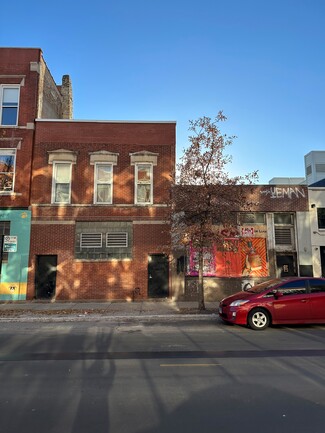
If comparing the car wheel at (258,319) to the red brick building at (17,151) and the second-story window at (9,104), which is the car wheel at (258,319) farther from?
the second-story window at (9,104)

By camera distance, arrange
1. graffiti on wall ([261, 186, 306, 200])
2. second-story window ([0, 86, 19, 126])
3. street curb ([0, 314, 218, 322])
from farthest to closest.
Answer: second-story window ([0, 86, 19, 126])
graffiti on wall ([261, 186, 306, 200])
street curb ([0, 314, 218, 322])

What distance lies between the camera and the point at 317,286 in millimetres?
10680

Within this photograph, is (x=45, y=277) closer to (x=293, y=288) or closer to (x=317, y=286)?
(x=293, y=288)

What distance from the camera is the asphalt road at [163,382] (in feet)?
13.5

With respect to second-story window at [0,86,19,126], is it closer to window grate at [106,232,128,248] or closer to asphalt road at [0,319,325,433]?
window grate at [106,232,128,248]

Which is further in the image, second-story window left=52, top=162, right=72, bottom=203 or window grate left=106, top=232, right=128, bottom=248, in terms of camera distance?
second-story window left=52, top=162, right=72, bottom=203

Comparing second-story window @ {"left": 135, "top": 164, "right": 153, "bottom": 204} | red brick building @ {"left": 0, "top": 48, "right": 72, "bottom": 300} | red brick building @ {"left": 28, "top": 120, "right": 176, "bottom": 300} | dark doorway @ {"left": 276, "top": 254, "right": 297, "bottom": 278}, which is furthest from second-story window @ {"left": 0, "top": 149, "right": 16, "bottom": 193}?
dark doorway @ {"left": 276, "top": 254, "right": 297, "bottom": 278}

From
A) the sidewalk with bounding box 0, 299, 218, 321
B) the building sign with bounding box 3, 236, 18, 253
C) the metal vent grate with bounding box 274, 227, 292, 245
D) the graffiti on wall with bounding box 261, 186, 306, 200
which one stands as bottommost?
the sidewalk with bounding box 0, 299, 218, 321

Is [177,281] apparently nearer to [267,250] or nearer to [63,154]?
[267,250]

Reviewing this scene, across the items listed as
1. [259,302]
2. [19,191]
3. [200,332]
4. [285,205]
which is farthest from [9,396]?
[285,205]

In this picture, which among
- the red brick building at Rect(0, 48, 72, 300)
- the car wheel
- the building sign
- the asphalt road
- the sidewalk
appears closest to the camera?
the asphalt road

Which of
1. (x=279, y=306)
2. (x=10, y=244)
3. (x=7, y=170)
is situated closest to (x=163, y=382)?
(x=279, y=306)

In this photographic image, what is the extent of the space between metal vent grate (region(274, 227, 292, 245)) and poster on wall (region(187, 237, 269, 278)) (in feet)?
2.66

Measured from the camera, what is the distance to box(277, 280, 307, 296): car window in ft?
34.3
